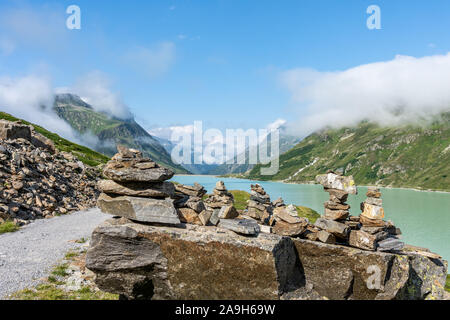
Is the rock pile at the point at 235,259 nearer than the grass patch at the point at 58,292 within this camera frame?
Yes

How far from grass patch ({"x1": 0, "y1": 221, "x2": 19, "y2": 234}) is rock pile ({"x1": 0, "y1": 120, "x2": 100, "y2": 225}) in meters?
1.26

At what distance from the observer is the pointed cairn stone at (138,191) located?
42.3ft

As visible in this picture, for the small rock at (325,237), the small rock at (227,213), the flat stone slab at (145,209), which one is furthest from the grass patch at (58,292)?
the small rock at (325,237)

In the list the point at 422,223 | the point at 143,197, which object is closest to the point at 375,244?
the point at 143,197

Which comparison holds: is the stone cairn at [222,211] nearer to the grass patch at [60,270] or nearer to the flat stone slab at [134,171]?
the flat stone slab at [134,171]

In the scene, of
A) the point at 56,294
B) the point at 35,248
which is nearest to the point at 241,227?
the point at 56,294

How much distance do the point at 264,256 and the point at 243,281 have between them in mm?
Result: 1428

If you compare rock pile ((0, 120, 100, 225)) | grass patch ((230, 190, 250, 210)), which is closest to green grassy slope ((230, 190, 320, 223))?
grass patch ((230, 190, 250, 210))

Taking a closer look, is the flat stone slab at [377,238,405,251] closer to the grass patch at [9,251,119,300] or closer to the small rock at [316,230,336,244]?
the small rock at [316,230,336,244]

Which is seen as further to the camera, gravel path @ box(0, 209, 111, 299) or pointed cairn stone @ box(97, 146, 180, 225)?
gravel path @ box(0, 209, 111, 299)

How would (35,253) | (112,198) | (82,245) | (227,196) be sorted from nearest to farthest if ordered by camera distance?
(112,198) → (35,253) → (82,245) → (227,196)

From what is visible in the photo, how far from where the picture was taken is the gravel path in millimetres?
13413

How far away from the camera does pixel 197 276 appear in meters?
11.8

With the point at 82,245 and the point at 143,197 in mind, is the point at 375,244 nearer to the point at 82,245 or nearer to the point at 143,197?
the point at 143,197
